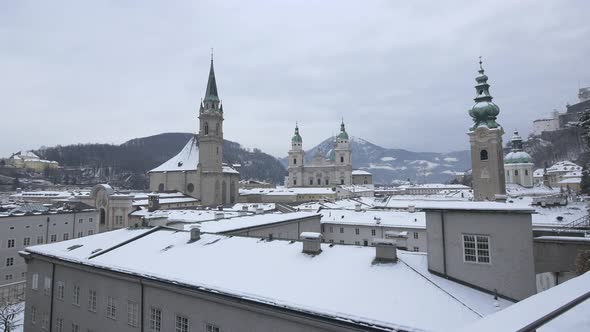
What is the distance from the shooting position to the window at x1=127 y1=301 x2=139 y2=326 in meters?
14.3

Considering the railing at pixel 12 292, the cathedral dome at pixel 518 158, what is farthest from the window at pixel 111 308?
the cathedral dome at pixel 518 158

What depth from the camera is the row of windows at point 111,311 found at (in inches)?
514

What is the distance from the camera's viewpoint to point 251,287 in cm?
1161

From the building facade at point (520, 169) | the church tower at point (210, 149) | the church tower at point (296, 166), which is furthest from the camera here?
the church tower at point (296, 166)

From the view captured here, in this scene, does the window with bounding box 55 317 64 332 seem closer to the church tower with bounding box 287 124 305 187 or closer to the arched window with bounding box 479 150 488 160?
the arched window with bounding box 479 150 488 160

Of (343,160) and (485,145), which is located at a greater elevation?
(343,160)

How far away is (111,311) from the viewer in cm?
1528

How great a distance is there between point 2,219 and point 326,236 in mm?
32161

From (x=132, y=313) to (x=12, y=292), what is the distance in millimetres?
27785

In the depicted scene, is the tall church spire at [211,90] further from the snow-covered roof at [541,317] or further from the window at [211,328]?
the snow-covered roof at [541,317]

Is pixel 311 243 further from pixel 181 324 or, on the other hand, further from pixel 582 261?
pixel 582 261

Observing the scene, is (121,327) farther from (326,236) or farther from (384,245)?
(326,236)

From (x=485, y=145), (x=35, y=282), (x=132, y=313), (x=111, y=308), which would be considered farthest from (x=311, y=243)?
(x=485, y=145)

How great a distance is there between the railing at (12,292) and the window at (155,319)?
1052 inches
